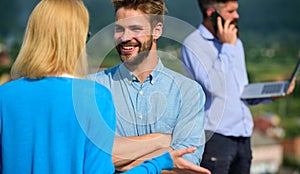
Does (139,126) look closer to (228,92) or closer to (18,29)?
(228,92)

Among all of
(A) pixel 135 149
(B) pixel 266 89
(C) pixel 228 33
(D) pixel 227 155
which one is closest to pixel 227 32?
(C) pixel 228 33

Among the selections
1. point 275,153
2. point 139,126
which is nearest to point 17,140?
point 139,126

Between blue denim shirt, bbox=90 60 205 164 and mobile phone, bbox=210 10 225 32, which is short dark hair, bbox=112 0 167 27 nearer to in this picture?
blue denim shirt, bbox=90 60 205 164

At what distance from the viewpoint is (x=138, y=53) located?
1372 millimetres

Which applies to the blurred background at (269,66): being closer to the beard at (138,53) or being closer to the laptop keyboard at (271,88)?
the laptop keyboard at (271,88)

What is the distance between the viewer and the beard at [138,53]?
1.36 meters

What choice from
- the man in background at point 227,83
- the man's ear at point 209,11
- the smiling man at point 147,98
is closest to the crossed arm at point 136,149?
the smiling man at point 147,98

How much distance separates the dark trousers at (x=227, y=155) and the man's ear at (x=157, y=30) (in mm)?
781

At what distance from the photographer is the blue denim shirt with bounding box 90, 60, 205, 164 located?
4.54ft

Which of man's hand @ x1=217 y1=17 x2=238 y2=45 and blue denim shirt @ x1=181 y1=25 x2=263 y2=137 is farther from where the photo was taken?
man's hand @ x1=217 y1=17 x2=238 y2=45

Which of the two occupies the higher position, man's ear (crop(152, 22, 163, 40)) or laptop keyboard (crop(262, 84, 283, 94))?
man's ear (crop(152, 22, 163, 40))

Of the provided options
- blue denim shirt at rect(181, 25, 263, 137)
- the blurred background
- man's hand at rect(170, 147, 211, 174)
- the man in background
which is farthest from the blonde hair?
the blurred background

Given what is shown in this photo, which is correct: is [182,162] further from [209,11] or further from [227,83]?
[209,11]

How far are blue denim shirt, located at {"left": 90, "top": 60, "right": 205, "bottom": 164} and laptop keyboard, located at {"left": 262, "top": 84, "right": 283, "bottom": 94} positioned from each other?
0.75 meters
